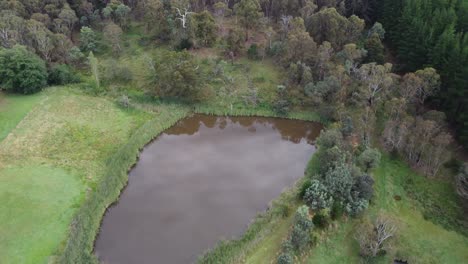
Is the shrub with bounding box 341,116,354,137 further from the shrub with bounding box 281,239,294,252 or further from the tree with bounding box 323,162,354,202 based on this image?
the shrub with bounding box 281,239,294,252

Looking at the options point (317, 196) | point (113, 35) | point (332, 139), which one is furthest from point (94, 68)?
point (317, 196)

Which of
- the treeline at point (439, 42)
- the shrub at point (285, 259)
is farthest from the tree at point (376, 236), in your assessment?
the treeline at point (439, 42)

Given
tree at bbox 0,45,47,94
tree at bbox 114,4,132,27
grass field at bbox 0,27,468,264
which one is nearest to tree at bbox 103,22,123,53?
tree at bbox 114,4,132,27

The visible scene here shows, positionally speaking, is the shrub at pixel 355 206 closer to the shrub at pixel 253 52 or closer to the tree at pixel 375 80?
the tree at pixel 375 80

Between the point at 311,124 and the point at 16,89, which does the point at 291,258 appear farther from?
the point at 16,89

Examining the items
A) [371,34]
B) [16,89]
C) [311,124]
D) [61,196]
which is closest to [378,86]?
[311,124]

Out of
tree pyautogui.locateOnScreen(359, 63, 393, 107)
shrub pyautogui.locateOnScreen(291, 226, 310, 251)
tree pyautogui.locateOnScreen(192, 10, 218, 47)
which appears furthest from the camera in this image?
tree pyautogui.locateOnScreen(192, 10, 218, 47)

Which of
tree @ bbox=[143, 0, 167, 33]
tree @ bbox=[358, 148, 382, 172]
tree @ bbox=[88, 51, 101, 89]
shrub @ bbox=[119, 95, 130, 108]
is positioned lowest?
shrub @ bbox=[119, 95, 130, 108]
